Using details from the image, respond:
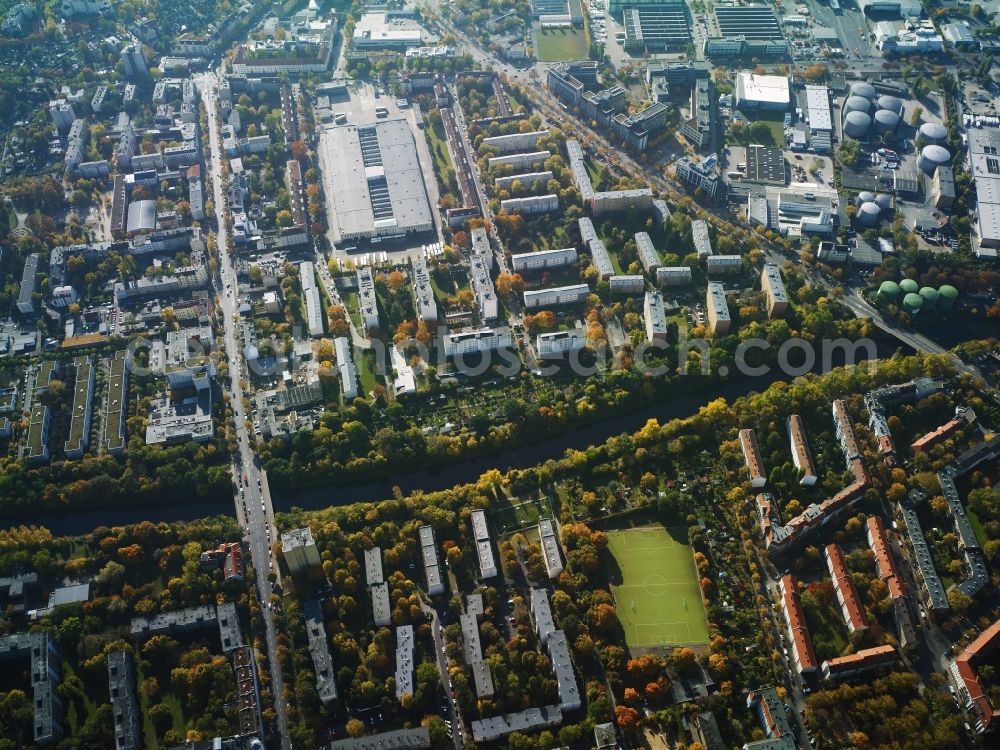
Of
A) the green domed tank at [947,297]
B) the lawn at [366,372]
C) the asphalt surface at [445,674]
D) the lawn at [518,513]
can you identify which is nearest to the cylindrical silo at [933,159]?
the green domed tank at [947,297]

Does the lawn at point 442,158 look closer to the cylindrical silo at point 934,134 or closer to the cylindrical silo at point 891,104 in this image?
the cylindrical silo at point 891,104

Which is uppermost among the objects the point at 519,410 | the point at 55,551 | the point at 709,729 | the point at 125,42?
the point at 125,42

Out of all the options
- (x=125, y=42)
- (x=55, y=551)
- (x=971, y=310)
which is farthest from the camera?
(x=125, y=42)

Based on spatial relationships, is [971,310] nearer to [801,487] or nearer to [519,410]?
[801,487]

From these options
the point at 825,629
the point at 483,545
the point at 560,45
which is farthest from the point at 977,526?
the point at 560,45

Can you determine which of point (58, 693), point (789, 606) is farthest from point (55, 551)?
point (789, 606)

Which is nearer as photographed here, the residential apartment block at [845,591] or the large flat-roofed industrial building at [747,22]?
the residential apartment block at [845,591]
